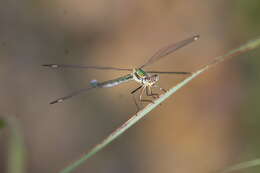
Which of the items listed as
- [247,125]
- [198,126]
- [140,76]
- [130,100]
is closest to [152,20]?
[130,100]

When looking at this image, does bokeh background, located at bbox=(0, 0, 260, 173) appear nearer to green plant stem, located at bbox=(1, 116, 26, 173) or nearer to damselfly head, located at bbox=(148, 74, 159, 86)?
damselfly head, located at bbox=(148, 74, 159, 86)

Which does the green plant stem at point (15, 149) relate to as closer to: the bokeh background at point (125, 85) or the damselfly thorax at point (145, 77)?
the damselfly thorax at point (145, 77)

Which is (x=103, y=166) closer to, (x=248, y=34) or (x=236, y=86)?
(x=236, y=86)

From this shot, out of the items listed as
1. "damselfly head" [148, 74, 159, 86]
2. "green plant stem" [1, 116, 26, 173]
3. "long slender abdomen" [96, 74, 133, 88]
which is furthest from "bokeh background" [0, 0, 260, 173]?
"green plant stem" [1, 116, 26, 173]

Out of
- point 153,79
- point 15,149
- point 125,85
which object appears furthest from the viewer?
point 125,85

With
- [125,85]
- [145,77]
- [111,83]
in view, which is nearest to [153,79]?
[145,77]

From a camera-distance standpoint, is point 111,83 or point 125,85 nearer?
point 111,83

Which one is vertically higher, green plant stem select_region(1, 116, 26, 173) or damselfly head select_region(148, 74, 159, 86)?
green plant stem select_region(1, 116, 26, 173)

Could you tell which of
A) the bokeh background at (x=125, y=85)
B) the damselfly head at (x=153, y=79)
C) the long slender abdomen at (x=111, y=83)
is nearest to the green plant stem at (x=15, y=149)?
the long slender abdomen at (x=111, y=83)

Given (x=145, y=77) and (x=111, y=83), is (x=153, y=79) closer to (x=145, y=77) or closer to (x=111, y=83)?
(x=145, y=77)

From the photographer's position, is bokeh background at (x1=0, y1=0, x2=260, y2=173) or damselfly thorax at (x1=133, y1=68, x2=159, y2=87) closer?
damselfly thorax at (x1=133, y1=68, x2=159, y2=87)
